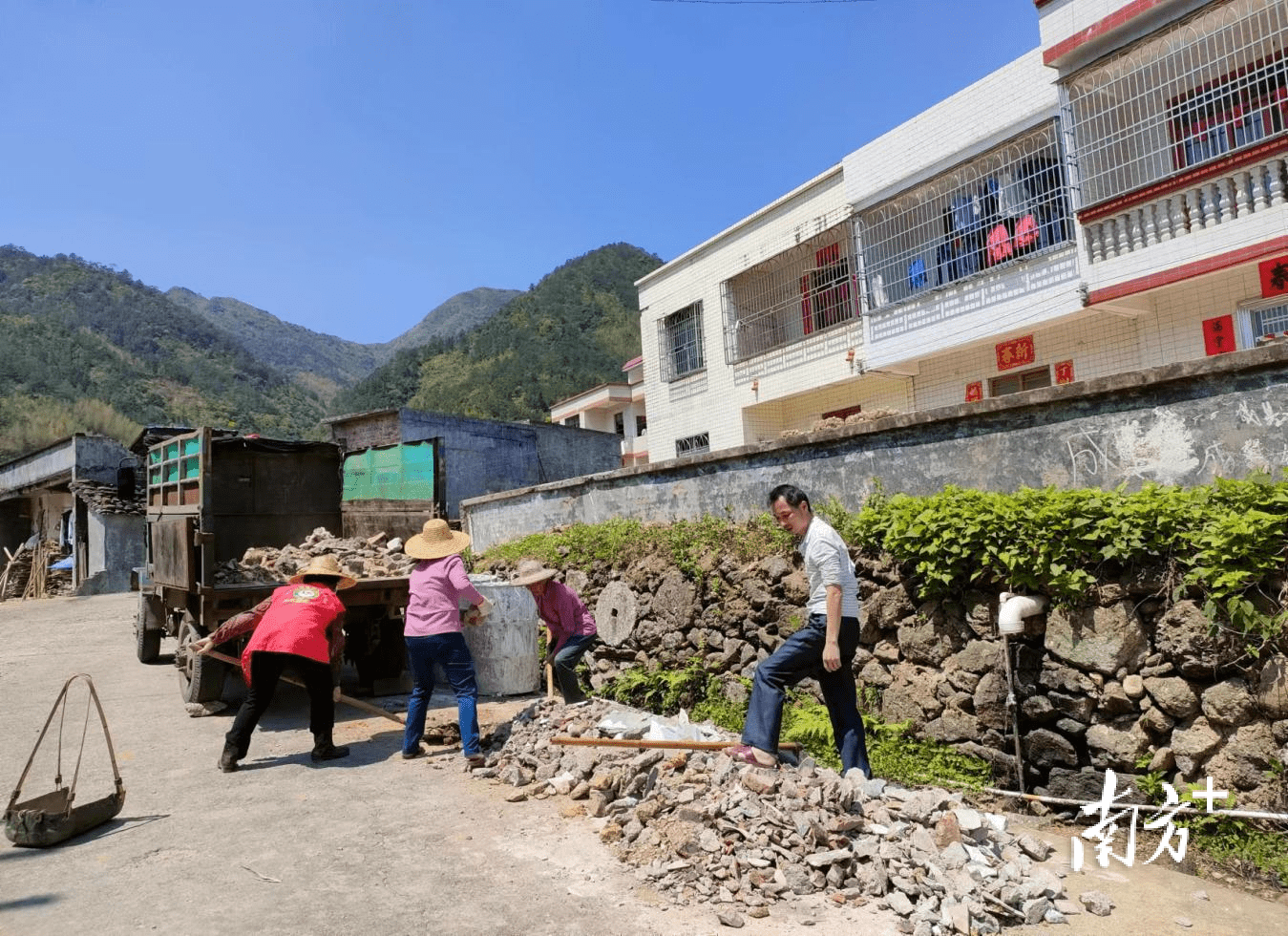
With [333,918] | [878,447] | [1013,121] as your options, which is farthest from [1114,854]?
[1013,121]

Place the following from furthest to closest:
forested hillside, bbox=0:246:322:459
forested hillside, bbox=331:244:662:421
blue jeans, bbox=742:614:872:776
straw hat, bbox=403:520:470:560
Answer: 1. forested hillside, bbox=331:244:662:421
2. forested hillside, bbox=0:246:322:459
3. straw hat, bbox=403:520:470:560
4. blue jeans, bbox=742:614:872:776

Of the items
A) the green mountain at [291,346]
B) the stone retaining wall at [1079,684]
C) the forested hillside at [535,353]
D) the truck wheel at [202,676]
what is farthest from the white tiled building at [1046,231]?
the green mountain at [291,346]

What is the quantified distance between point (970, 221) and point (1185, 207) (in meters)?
3.01

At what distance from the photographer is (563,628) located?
662 centimetres

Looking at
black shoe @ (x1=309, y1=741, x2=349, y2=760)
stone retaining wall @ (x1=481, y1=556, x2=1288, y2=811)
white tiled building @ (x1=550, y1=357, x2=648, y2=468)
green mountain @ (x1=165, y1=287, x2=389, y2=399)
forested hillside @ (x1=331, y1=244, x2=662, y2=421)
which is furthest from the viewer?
green mountain @ (x1=165, y1=287, x2=389, y2=399)

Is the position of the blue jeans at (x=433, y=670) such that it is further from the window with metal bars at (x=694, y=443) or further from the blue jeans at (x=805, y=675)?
the window with metal bars at (x=694, y=443)

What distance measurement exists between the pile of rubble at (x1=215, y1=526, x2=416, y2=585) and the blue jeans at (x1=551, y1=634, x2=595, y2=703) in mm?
2018

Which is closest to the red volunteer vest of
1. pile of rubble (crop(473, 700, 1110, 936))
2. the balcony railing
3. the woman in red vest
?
the woman in red vest

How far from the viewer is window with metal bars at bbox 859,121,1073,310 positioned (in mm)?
10102

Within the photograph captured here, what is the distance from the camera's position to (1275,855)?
377cm

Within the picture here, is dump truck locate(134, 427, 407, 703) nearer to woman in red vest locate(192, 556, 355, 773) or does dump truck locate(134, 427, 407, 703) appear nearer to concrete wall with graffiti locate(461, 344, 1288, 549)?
woman in red vest locate(192, 556, 355, 773)

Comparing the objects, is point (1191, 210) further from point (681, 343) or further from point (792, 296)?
point (681, 343)

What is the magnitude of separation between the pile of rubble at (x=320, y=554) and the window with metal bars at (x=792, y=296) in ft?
26.8

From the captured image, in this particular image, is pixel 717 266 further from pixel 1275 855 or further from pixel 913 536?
pixel 1275 855
